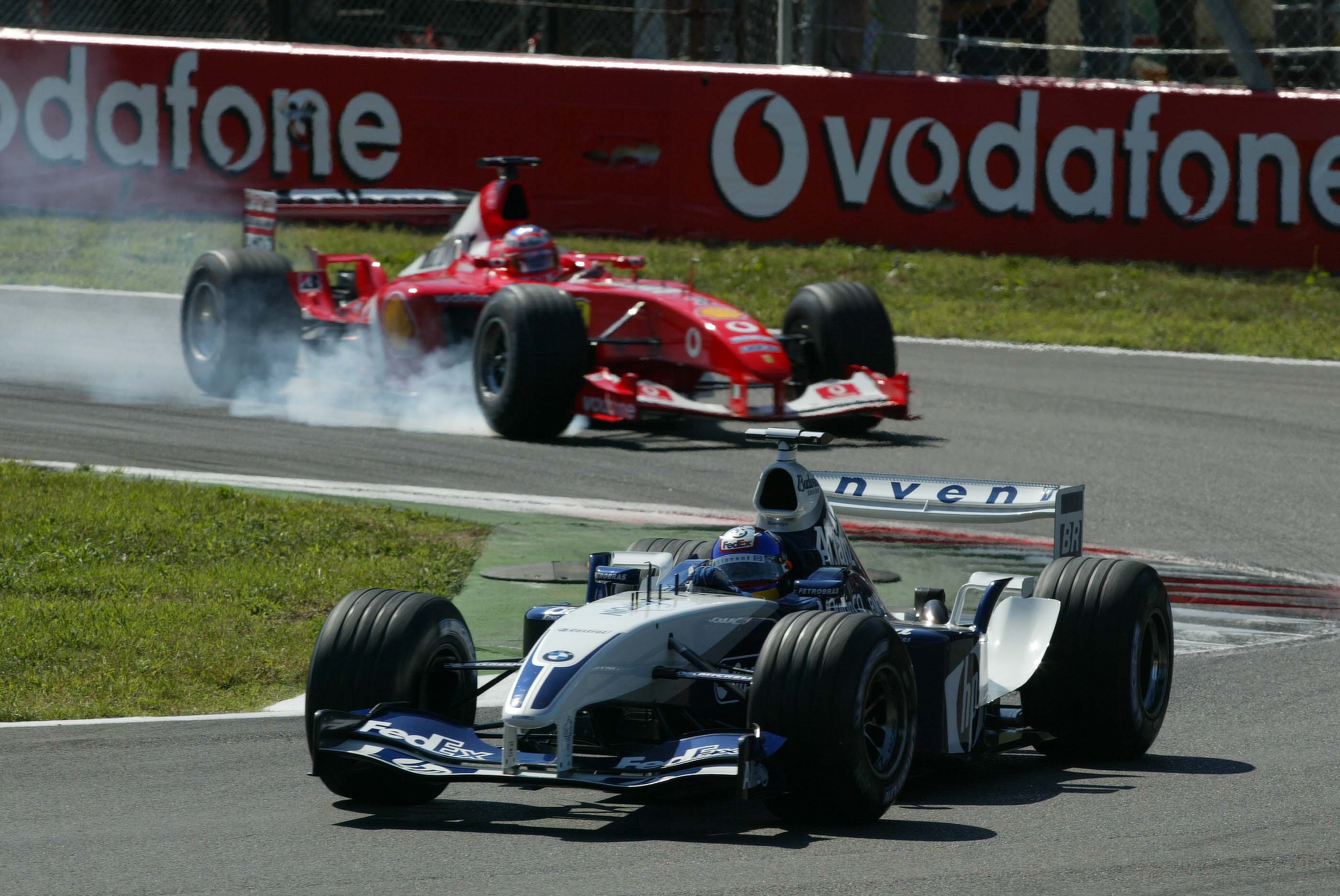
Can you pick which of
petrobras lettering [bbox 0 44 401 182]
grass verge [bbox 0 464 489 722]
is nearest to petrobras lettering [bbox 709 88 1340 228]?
petrobras lettering [bbox 0 44 401 182]

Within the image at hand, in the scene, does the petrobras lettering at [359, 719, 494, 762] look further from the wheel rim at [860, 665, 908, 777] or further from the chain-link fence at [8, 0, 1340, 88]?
the chain-link fence at [8, 0, 1340, 88]

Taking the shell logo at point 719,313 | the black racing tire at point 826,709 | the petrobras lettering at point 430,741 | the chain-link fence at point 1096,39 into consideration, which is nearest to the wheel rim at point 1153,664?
the black racing tire at point 826,709

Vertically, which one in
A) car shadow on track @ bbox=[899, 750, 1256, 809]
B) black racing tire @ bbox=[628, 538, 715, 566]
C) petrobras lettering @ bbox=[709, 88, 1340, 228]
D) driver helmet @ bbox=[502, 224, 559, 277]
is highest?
petrobras lettering @ bbox=[709, 88, 1340, 228]

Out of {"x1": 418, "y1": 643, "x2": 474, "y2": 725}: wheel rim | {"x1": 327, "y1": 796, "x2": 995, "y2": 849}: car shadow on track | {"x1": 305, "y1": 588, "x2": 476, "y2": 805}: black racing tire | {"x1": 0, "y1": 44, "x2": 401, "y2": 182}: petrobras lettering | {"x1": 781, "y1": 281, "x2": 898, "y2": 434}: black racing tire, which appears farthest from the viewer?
{"x1": 0, "y1": 44, "x2": 401, "y2": 182}: petrobras lettering

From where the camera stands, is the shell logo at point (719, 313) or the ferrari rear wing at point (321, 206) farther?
the ferrari rear wing at point (321, 206)

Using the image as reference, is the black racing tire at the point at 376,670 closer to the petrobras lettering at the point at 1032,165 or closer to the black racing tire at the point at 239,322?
the black racing tire at the point at 239,322

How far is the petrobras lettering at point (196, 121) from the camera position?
765 inches

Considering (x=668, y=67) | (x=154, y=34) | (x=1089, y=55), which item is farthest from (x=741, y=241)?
(x=154, y=34)

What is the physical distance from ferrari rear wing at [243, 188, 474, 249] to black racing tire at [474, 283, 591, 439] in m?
2.28

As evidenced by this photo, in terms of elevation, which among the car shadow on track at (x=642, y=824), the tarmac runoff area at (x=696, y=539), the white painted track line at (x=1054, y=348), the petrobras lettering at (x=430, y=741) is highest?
the white painted track line at (x=1054, y=348)

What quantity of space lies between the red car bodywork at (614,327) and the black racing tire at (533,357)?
0.20m

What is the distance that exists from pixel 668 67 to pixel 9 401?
717 centimetres

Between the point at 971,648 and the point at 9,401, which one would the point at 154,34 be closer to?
the point at 9,401

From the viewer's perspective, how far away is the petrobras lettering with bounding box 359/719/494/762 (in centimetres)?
556
